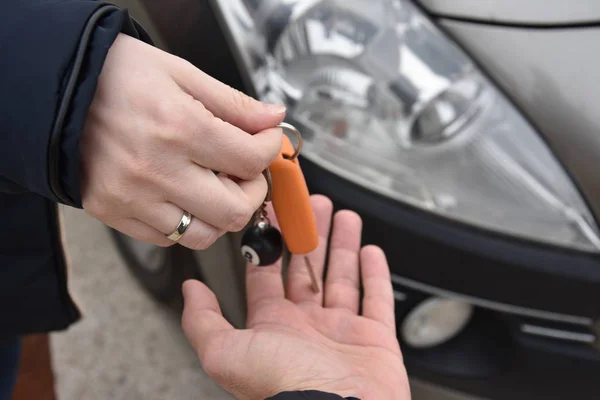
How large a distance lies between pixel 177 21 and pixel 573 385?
1087mm

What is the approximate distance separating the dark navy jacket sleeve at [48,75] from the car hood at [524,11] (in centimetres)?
73

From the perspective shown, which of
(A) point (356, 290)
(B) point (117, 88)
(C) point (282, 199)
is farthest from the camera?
(A) point (356, 290)

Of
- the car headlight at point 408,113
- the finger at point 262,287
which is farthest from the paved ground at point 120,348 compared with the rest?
the car headlight at point 408,113

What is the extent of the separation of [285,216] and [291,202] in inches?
1.6

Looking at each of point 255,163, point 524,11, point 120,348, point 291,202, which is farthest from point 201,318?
point 120,348

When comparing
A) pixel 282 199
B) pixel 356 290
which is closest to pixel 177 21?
pixel 282 199

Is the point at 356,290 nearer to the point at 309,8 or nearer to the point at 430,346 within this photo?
the point at 430,346

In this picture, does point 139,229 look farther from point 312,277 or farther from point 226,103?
point 312,277

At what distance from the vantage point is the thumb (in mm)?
607

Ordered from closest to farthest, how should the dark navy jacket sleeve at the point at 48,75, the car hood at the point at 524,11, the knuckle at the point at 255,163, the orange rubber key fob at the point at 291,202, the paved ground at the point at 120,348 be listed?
1. the dark navy jacket sleeve at the point at 48,75
2. the knuckle at the point at 255,163
3. the orange rubber key fob at the point at 291,202
4. the car hood at the point at 524,11
5. the paved ground at the point at 120,348

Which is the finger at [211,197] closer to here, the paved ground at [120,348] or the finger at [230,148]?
the finger at [230,148]

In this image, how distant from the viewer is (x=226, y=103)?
2.08 feet

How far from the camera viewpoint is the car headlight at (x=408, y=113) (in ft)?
3.18

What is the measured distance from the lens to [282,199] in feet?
2.68
